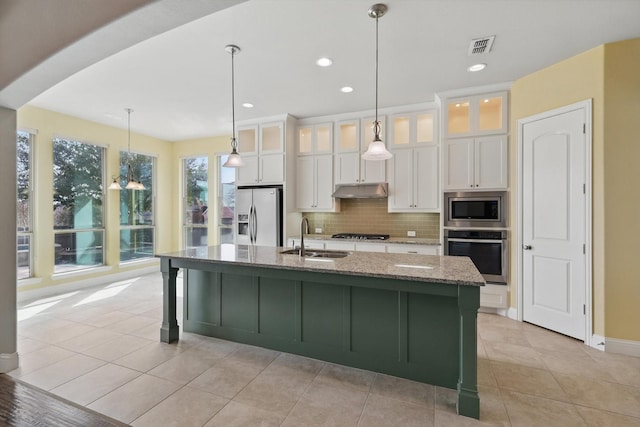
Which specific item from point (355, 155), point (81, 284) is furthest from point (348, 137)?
point (81, 284)

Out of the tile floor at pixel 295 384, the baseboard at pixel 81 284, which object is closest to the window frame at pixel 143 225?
the baseboard at pixel 81 284

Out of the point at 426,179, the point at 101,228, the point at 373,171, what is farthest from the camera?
the point at 101,228

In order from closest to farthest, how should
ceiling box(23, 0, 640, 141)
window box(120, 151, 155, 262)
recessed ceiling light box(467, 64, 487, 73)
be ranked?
1. ceiling box(23, 0, 640, 141)
2. recessed ceiling light box(467, 64, 487, 73)
3. window box(120, 151, 155, 262)

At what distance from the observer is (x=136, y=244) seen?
247 inches

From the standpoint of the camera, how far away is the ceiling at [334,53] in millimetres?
2406

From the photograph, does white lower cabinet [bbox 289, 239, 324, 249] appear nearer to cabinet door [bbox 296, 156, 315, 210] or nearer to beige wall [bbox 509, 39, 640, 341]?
cabinet door [bbox 296, 156, 315, 210]

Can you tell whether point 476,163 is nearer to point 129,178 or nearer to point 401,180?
point 401,180

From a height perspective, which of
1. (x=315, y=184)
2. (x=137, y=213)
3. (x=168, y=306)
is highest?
(x=315, y=184)

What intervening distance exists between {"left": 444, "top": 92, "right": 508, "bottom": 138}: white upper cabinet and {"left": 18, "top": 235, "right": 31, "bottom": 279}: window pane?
Result: 21.2ft

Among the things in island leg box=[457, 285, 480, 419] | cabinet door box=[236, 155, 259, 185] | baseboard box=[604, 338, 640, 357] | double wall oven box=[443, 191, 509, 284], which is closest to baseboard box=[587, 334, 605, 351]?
baseboard box=[604, 338, 640, 357]

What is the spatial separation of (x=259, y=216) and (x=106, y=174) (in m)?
3.15

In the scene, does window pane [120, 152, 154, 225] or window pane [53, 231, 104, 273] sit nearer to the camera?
window pane [53, 231, 104, 273]

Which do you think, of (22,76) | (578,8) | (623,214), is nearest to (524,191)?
(623,214)

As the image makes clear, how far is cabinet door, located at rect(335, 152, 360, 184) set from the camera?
15.7 ft
